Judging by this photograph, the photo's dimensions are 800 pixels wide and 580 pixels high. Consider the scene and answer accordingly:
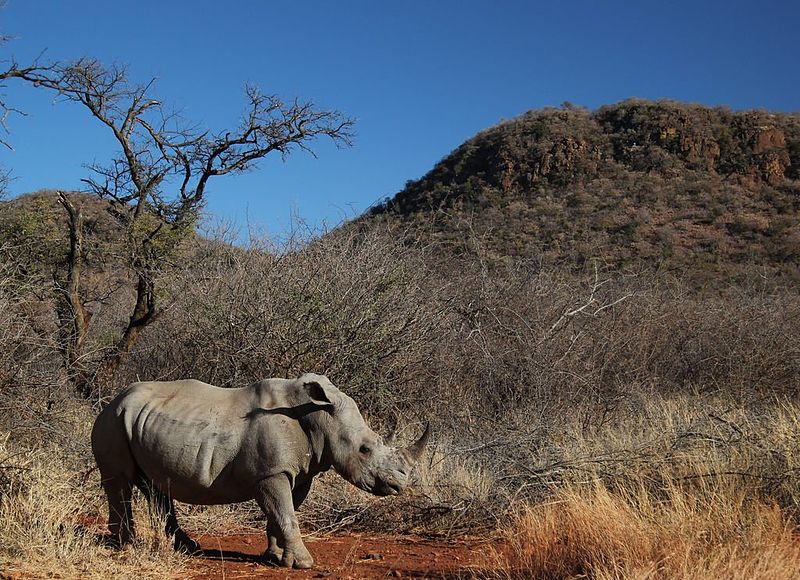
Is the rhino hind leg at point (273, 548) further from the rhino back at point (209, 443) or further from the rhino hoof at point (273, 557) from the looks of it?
the rhino back at point (209, 443)

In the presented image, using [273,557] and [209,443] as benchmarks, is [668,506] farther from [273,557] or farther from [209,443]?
[209,443]

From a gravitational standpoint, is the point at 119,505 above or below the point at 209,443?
below

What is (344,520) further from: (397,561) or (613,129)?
(613,129)

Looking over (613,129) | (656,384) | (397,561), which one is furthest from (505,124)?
(397,561)

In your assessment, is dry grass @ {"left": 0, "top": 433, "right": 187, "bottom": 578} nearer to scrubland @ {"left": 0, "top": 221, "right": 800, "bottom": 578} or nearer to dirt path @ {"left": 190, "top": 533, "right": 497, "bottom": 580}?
scrubland @ {"left": 0, "top": 221, "right": 800, "bottom": 578}

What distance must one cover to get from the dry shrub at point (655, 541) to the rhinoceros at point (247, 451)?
1073 mm

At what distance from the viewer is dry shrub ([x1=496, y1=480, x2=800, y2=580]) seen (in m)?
4.68

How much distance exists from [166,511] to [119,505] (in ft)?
1.10

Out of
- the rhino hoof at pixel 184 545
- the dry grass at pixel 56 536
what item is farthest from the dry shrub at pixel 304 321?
the rhino hoof at pixel 184 545

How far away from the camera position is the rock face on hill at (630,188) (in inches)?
1273

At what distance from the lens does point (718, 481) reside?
6539 millimetres

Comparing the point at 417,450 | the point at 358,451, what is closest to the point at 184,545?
the point at 358,451

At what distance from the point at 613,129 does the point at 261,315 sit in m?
39.2

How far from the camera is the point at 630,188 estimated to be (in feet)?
128
